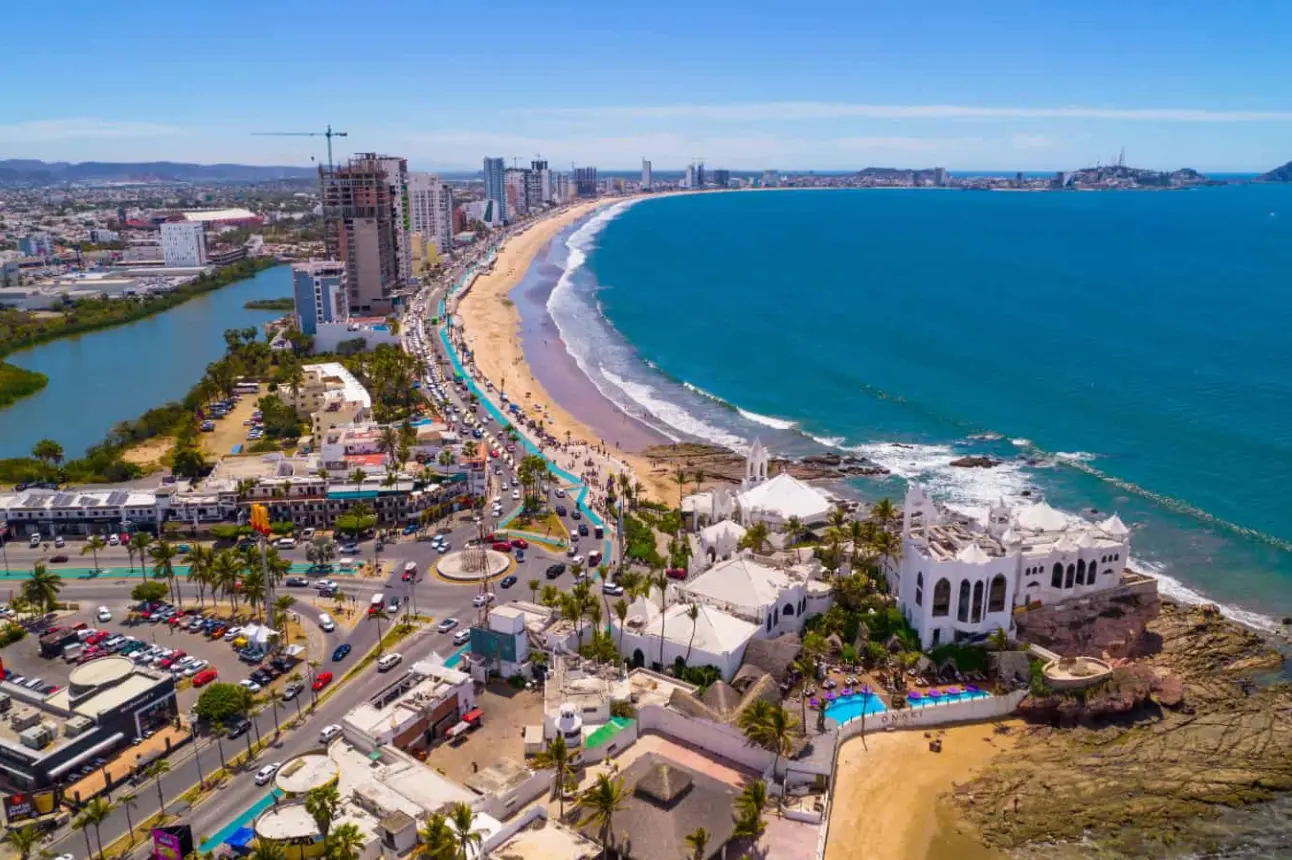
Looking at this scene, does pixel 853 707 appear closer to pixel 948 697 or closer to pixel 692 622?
pixel 948 697

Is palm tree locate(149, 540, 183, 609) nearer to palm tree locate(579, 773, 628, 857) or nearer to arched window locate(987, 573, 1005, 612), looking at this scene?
palm tree locate(579, 773, 628, 857)

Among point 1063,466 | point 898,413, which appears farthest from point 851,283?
point 1063,466

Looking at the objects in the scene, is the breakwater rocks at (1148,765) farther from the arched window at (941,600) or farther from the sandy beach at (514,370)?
the sandy beach at (514,370)

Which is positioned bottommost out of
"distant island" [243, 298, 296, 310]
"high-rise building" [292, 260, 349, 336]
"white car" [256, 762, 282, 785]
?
"white car" [256, 762, 282, 785]

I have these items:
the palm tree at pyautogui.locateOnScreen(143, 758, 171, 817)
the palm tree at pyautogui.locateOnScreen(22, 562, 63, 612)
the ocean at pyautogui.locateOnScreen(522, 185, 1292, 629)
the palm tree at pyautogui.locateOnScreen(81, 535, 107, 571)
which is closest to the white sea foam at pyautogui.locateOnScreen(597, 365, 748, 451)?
the ocean at pyautogui.locateOnScreen(522, 185, 1292, 629)

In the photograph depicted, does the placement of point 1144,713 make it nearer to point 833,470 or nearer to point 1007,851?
point 1007,851

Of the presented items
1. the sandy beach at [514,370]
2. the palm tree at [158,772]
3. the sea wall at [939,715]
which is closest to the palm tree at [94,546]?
the palm tree at [158,772]

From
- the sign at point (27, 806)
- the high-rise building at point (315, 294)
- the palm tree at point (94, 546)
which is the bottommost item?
the sign at point (27, 806)
